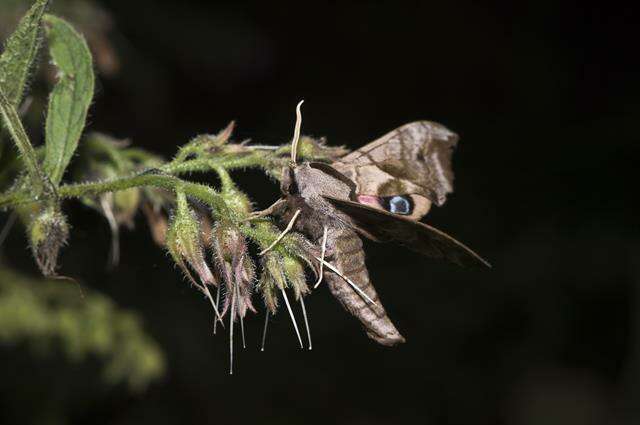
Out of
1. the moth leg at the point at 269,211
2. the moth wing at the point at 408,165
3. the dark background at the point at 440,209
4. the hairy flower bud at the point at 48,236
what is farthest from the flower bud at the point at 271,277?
the dark background at the point at 440,209

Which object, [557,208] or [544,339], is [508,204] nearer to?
[557,208]

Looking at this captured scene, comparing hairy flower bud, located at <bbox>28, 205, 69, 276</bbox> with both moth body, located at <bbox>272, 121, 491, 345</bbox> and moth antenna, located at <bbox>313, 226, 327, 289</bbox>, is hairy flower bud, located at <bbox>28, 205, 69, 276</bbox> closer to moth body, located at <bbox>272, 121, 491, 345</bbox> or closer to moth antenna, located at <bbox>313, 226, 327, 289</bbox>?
moth body, located at <bbox>272, 121, 491, 345</bbox>

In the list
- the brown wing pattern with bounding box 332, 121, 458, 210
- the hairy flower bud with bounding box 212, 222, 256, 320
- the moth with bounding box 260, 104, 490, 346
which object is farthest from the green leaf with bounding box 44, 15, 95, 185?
the brown wing pattern with bounding box 332, 121, 458, 210

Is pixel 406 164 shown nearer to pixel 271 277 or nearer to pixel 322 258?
pixel 322 258

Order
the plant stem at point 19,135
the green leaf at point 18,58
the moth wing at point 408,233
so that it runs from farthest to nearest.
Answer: the green leaf at point 18,58
the plant stem at point 19,135
the moth wing at point 408,233

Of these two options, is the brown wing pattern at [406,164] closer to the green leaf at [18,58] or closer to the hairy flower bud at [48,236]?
the hairy flower bud at [48,236]

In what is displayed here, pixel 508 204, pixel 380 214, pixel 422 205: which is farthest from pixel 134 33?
pixel 380 214

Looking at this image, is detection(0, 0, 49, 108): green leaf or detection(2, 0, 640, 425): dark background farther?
detection(2, 0, 640, 425): dark background
